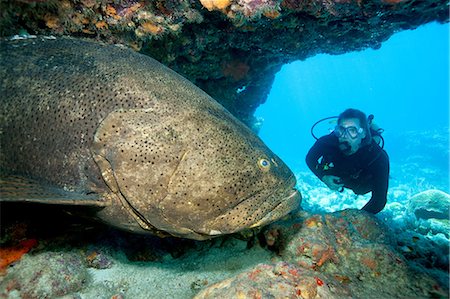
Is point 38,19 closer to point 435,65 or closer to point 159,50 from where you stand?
point 159,50

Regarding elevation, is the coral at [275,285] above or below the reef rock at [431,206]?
below

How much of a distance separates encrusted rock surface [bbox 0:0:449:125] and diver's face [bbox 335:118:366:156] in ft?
5.85

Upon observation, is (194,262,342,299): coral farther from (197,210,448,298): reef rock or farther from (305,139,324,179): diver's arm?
(305,139,324,179): diver's arm

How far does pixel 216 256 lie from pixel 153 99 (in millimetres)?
2238

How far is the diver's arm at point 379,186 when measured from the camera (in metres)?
7.11

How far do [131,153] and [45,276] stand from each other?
62.7 inches

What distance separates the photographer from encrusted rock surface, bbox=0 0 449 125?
3723mm

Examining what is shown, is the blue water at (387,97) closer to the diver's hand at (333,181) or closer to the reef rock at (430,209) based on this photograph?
the reef rock at (430,209)

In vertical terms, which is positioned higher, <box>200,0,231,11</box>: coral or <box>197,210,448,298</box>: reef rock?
<box>200,0,231,11</box>: coral

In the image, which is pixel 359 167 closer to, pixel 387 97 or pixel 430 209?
pixel 430 209

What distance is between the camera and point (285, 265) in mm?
2604

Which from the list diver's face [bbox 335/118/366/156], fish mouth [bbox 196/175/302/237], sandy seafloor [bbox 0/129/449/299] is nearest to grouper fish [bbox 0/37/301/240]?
fish mouth [bbox 196/175/302/237]

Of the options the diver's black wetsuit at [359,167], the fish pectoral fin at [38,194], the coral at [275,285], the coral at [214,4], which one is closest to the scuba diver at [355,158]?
the diver's black wetsuit at [359,167]

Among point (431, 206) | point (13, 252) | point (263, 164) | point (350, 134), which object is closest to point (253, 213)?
point (263, 164)
